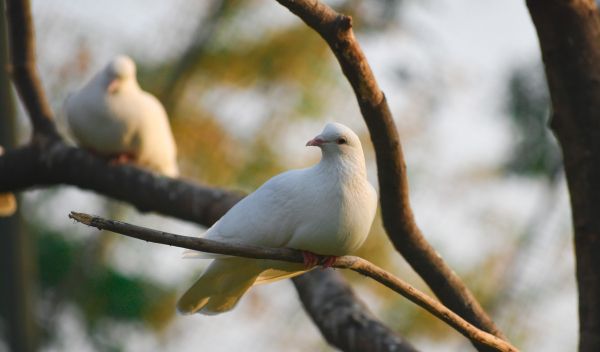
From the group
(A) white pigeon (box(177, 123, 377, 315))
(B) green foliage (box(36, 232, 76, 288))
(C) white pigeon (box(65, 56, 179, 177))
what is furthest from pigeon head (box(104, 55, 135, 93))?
(B) green foliage (box(36, 232, 76, 288))

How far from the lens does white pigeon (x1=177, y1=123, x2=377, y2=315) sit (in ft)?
7.63

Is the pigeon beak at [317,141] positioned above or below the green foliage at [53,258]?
below

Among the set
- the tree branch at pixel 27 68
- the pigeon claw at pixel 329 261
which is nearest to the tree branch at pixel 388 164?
the pigeon claw at pixel 329 261

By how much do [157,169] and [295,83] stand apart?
3.45 m

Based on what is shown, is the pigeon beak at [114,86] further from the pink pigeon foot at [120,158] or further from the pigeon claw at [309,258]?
the pigeon claw at [309,258]

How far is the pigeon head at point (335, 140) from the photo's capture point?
8.07 ft

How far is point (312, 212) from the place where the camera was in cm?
234

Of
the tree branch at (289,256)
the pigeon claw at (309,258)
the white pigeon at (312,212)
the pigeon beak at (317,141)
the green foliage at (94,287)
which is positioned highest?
the green foliage at (94,287)

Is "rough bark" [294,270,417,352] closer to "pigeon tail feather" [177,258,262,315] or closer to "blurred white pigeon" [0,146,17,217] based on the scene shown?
"pigeon tail feather" [177,258,262,315]

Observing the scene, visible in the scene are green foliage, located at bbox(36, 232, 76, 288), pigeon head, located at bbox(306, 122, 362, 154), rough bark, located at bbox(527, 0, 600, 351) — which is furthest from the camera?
green foliage, located at bbox(36, 232, 76, 288)

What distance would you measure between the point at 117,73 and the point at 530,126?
3765 millimetres

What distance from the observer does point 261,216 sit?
2395 millimetres

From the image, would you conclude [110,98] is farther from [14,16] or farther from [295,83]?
[295,83]

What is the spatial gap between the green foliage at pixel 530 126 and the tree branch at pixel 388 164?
4.12 m
